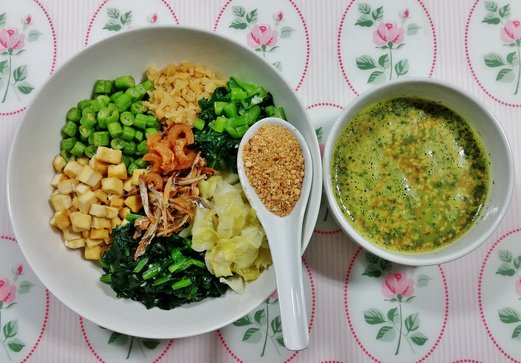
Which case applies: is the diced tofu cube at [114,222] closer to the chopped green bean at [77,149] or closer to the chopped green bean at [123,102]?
the chopped green bean at [77,149]

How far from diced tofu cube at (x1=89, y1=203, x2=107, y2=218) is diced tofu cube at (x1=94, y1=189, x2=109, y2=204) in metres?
0.03

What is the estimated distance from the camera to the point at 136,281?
1868mm

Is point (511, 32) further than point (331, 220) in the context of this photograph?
Yes

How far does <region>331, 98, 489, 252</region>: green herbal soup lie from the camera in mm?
1843

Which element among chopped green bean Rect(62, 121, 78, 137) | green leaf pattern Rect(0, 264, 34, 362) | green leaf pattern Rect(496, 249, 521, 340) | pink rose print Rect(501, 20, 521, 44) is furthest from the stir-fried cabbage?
pink rose print Rect(501, 20, 521, 44)

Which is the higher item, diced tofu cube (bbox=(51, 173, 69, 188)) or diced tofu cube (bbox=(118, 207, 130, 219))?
diced tofu cube (bbox=(51, 173, 69, 188))

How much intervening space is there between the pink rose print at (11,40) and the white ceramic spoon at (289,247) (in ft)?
3.54

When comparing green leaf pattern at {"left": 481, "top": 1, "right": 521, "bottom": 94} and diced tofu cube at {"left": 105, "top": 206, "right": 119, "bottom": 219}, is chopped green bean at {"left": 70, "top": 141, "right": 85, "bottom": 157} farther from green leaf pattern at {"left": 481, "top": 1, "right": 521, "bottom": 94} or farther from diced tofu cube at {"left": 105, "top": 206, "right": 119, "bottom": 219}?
green leaf pattern at {"left": 481, "top": 1, "right": 521, "bottom": 94}

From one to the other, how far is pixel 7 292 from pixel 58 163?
591 mm

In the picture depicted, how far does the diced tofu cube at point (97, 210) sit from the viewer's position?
189 centimetres

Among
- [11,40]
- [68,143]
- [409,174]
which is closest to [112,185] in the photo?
[68,143]

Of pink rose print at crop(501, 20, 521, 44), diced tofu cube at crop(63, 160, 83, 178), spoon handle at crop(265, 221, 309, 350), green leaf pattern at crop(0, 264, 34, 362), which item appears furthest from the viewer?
pink rose print at crop(501, 20, 521, 44)

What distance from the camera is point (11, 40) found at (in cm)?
213

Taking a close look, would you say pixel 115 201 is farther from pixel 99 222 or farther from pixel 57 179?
pixel 57 179
